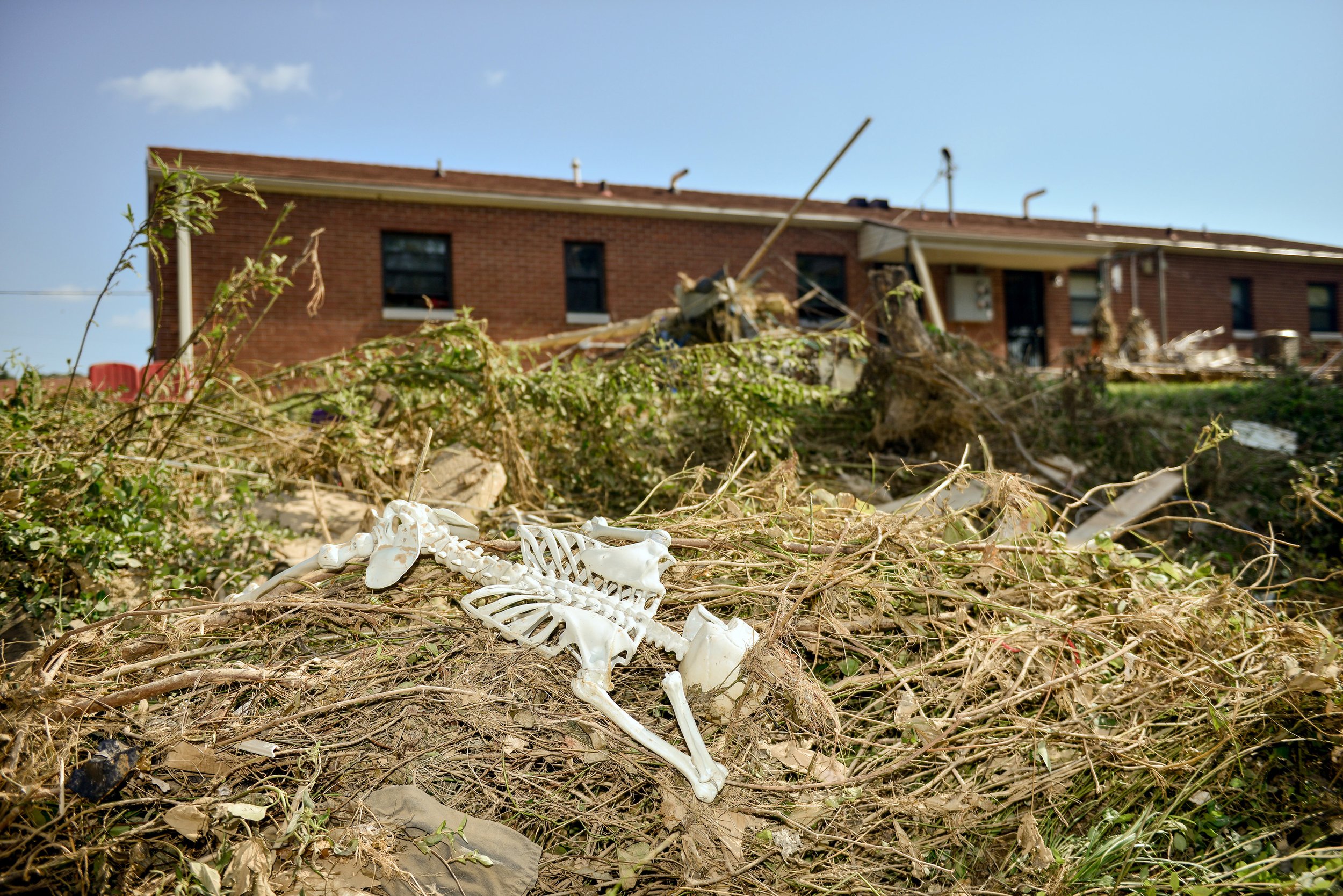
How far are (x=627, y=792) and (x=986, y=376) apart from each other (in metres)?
5.46

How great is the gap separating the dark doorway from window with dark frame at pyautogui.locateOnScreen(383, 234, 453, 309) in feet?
38.3

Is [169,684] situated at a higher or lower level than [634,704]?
higher

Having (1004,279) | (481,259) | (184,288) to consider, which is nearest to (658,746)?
(184,288)

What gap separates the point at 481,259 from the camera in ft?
45.9

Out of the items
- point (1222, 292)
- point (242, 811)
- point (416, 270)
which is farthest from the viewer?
point (1222, 292)

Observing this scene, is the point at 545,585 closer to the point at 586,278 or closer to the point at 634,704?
the point at 634,704

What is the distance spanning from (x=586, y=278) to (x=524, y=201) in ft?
5.60

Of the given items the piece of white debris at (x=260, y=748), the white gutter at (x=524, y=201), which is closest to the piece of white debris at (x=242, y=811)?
the piece of white debris at (x=260, y=748)

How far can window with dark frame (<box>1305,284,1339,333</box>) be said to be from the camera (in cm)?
2206

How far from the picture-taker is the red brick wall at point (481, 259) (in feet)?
40.4

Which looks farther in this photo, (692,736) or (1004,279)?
(1004,279)

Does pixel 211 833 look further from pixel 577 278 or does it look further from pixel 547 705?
pixel 577 278

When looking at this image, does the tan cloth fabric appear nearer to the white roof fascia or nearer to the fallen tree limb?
the fallen tree limb

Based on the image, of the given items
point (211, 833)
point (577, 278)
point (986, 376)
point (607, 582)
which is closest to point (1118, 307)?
point (577, 278)
